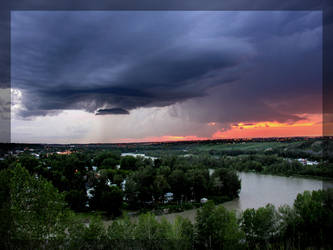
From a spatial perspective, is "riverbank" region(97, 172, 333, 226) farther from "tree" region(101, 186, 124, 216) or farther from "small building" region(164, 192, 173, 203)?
"small building" region(164, 192, 173, 203)

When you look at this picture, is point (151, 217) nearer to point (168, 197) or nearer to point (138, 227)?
point (138, 227)

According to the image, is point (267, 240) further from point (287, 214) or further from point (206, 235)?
point (206, 235)

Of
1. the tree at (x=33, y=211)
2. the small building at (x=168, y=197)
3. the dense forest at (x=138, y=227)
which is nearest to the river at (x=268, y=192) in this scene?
the small building at (x=168, y=197)

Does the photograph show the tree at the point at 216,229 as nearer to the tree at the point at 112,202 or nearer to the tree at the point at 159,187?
the tree at the point at 112,202

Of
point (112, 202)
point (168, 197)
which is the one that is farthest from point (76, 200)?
point (168, 197)

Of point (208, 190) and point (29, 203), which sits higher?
point (29, 203)

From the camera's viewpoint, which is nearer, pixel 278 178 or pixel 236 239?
pixel 236 239

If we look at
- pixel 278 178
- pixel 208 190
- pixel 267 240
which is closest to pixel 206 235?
pixel 267 240

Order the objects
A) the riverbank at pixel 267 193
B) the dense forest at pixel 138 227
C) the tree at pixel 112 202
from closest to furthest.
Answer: the dense forest at pixel 138 227 → the tree at pixel 112 202 → the riverbank at pixel 267 193

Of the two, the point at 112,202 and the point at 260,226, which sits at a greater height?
the point at 260,226

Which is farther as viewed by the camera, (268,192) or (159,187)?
(268,192)

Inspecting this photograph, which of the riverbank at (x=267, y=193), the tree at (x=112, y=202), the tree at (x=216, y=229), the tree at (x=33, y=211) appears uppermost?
the tree at (x=33, y=211)
